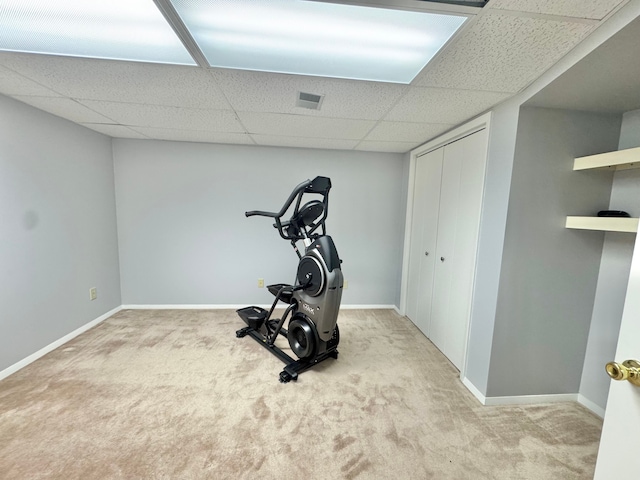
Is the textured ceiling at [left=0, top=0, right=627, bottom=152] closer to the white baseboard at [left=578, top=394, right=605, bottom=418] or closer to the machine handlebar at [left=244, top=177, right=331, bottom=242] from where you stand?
the machine handlebar at [left=244, top=177, right=331, bottom=242]

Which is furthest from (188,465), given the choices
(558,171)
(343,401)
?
(558,171)

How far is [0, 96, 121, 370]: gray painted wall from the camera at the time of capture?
74.8 inches

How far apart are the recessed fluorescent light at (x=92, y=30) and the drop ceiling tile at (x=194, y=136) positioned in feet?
4.12

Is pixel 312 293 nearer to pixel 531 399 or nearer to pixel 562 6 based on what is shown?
pixel 531 399

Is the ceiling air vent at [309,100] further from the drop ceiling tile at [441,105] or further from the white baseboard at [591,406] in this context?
the white baseboard at [591,406]

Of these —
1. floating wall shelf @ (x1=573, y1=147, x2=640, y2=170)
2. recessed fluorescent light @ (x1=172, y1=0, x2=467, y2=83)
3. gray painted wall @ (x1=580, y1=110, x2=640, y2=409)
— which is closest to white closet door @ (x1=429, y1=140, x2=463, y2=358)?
floating wall shelf @ (x1=573, y1=147, x2=640, y2=170)

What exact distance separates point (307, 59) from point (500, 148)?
1.39 meters

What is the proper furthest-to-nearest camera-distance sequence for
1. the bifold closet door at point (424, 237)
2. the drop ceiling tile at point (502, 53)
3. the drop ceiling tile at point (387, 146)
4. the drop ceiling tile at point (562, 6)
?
the drop ceiling tile at point (387, 146)
the bifold closet door at point (424, 237)
the drop ceiling tile at point (502, 53)
the drop ceiling tile at point (562, 6)

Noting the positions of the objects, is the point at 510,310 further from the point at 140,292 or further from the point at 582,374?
the point at 140,292

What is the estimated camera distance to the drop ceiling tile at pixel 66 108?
6.16 ft

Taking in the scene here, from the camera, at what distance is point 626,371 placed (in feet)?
2.19

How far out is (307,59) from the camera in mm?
1325

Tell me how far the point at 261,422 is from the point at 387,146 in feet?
9.31

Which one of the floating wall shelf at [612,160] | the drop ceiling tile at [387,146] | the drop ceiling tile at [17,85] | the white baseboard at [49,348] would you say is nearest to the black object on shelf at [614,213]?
the floating wall shelf at [612,160]
